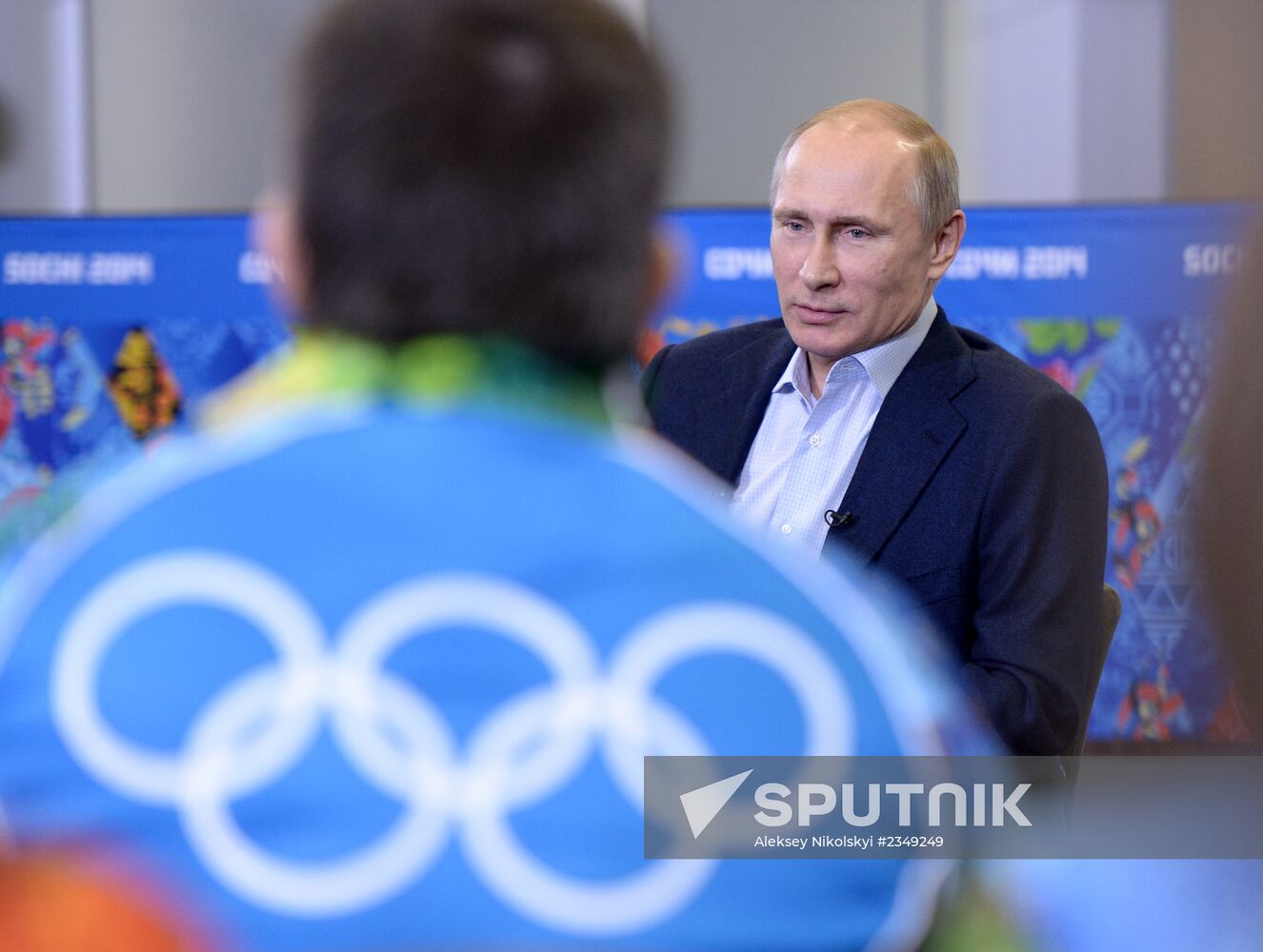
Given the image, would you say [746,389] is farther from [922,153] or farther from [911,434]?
[922,153]

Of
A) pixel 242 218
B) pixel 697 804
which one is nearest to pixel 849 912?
pixel 697 804

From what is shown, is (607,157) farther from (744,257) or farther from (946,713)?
(744,257)

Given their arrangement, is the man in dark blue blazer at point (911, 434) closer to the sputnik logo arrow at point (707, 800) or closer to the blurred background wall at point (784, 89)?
the sputnik logo arrow at point (707, 800)

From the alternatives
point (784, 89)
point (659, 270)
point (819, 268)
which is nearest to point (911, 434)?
point (819, 268)

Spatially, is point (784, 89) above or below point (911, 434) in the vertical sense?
above

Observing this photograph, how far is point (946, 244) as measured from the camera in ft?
7.00

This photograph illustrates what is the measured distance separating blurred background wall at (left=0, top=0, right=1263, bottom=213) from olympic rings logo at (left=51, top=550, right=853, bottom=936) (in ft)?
13.3

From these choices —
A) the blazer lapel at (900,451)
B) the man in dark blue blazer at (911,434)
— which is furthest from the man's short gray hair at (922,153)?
the blazer lapel at (900,451)

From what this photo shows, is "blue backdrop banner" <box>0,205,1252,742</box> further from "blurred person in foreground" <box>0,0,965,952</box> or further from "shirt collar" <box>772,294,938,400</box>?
"blurred person in foreground" <box>0,0,965,952</box>

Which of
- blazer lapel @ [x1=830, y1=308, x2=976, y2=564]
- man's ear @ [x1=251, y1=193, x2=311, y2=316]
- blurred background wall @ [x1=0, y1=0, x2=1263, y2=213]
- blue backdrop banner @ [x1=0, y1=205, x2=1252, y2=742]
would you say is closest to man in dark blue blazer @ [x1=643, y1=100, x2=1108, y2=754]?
blazer lapel @ [x1=830, y1=308, x2=976, y2=564]

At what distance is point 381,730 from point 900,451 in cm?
134

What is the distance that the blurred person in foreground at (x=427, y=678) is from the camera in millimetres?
742

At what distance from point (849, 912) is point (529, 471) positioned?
1.03ft

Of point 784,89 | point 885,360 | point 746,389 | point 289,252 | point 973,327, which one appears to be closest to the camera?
point 289,252
